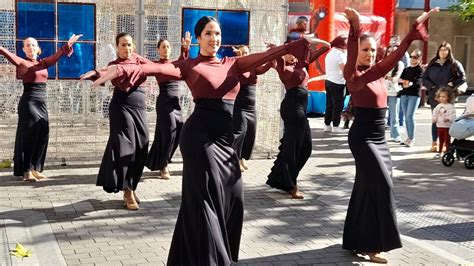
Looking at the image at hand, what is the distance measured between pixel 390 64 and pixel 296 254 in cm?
192

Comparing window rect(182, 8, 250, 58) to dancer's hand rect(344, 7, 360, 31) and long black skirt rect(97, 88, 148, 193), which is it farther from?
dancer's hand rect(344, 7, 360, 31)

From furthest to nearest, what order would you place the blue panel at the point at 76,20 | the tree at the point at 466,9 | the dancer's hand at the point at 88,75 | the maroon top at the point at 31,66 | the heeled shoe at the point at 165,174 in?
the tree at the point at 466,9 < the blue panel at the point at 76,20 < the heeled shoe at the point at 165,174 < the maroon top at the point at 31,66 < the dancer's hand at the point at 88,75

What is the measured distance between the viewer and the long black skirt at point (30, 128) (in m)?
8.17

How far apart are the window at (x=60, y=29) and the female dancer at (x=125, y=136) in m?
2.88

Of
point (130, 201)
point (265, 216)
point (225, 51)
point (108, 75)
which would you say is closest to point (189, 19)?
point (225, 51)

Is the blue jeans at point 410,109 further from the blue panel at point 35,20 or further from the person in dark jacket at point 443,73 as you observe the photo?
the blue panel at point 35,20

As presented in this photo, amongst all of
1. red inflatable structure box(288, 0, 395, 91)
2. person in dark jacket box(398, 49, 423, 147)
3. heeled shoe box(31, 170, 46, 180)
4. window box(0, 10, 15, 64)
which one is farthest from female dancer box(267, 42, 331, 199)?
red inflatable structure box(288, 0, 395, 91)

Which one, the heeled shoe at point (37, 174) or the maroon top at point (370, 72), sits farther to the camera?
the heeled shoe at point (37, 174)

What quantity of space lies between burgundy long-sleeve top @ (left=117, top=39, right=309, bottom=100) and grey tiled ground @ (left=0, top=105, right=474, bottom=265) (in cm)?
165

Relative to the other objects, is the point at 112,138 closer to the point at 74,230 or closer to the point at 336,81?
the point at 74,230

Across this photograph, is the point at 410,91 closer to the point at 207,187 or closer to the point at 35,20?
the point at 35,20

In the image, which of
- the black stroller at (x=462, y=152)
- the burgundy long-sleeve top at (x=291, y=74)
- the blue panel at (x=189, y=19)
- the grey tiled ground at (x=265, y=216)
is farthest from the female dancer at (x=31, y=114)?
the black stroller at (x=462, y=152)

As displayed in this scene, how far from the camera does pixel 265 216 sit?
22.6 ft

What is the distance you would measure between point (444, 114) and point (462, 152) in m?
0.79
